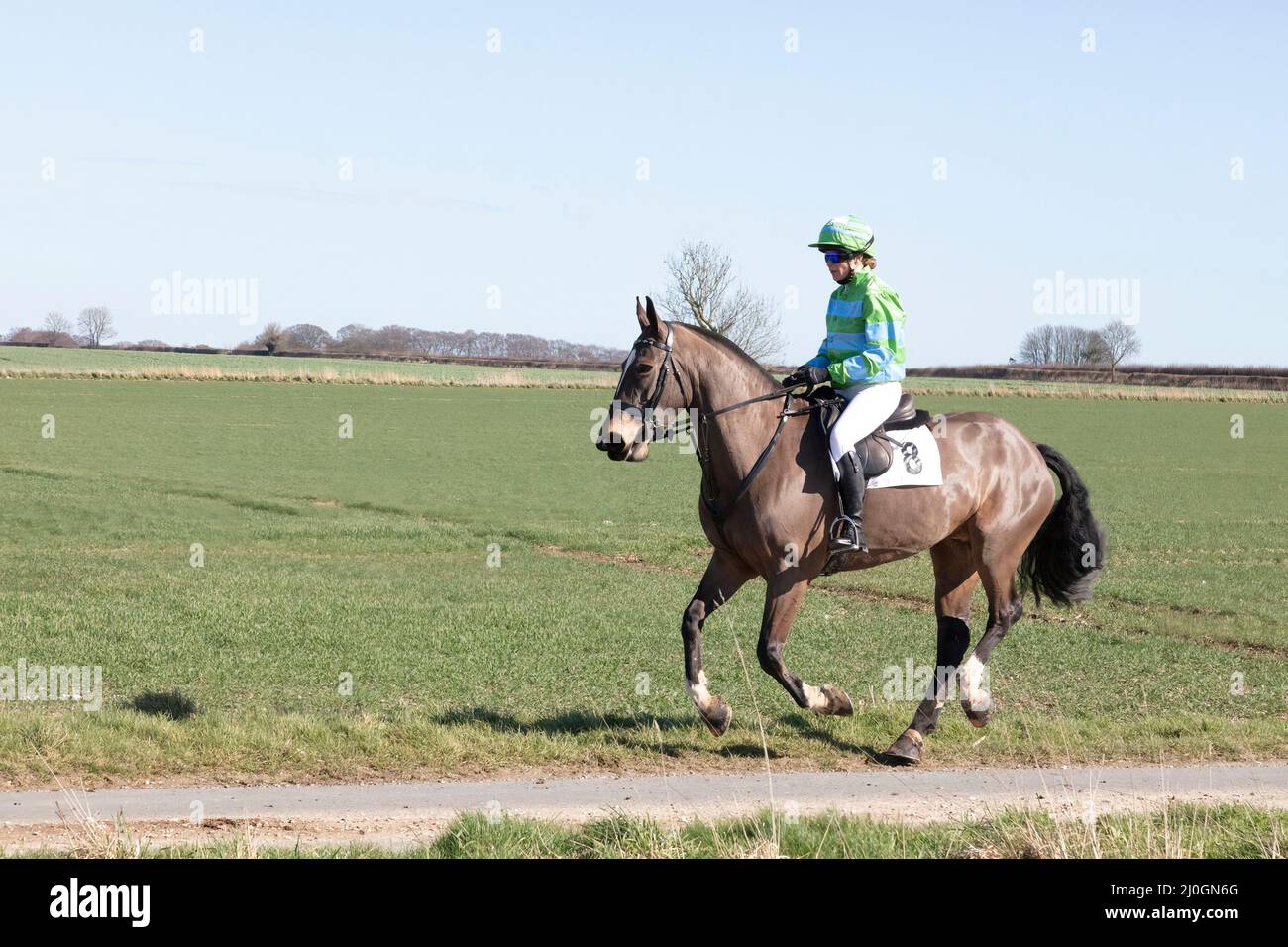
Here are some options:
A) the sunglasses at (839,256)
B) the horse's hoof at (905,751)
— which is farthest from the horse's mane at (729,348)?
the horse's hoof at (905,751)

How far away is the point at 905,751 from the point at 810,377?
246cm

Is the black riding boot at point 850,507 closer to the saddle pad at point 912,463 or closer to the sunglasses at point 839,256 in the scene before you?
the saddle pad at point 912,463

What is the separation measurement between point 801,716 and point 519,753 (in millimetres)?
2363

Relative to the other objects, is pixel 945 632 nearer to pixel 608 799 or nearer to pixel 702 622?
pixel 702 622

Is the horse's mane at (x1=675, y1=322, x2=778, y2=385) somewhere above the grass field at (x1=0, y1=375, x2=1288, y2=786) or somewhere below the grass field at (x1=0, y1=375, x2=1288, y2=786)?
above

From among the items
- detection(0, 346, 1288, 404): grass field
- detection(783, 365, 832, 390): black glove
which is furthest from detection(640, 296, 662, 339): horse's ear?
detection(0, 346, 1288, 404): grass field

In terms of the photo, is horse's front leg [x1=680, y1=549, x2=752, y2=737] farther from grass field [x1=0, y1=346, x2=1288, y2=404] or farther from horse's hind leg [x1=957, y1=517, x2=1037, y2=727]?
grass field [x1=0, y1=346, x2=1288, y2=404]

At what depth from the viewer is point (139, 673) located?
453 inches

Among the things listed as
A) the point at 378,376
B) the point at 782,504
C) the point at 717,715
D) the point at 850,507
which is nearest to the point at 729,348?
the point at 782,504

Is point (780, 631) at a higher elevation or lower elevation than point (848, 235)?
lower

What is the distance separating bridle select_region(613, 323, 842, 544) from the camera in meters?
8.34

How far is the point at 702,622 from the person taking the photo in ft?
28.8

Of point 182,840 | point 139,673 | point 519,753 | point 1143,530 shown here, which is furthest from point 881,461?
point 1143,530
